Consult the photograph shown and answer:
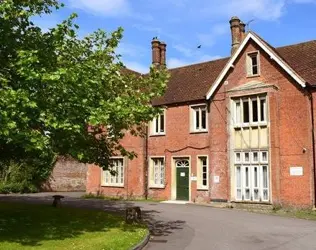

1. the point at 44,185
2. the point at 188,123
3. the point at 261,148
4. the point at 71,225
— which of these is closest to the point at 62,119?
the point at 71,225

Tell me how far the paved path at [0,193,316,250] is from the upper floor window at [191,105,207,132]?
7638 mm

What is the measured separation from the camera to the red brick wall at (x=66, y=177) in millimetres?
43094

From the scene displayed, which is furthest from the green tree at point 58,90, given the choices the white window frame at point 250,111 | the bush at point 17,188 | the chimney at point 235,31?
the bush at point 17,188

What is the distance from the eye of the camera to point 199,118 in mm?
29453

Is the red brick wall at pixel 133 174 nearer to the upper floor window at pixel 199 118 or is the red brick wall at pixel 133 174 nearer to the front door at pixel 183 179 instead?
the front door at pixel 183 179

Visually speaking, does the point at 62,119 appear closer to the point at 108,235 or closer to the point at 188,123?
the point at 108,235

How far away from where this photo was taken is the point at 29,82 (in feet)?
41.2

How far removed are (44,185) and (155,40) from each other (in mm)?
17709

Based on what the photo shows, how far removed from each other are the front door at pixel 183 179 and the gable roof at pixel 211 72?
4273 mm

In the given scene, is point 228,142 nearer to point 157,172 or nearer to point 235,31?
point 157,172

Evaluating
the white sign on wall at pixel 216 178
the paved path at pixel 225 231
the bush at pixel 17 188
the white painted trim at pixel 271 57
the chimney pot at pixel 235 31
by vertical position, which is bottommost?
the paved path at pixel 225 231

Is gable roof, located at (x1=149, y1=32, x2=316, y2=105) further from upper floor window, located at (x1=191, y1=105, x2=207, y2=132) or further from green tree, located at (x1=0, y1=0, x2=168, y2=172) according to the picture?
green tree, located at (x1=0, y1=0, x2=168, y2=172)

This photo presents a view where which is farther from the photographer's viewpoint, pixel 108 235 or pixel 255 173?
pixel 255 173

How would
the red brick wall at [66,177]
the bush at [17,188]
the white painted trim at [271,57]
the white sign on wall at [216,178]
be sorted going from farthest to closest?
the red brick wall at [66,177] < the bush at [17,188] < the white sign on wall at [216,178] < the white painted trim at [271,57]
